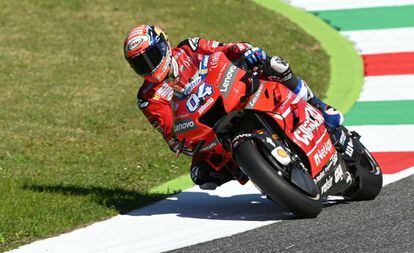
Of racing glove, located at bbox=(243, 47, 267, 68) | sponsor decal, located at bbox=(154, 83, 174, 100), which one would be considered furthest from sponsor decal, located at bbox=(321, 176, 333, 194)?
sponsor decal, located at bbox=(154, 83, 174, 100)

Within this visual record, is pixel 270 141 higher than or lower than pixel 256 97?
lower

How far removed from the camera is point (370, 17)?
1476 centimetres

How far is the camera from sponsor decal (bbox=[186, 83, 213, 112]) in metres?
7.50

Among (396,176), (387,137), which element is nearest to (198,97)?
(396,176)

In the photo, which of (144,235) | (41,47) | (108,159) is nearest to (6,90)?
(41,47)

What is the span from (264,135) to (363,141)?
9.94 ft

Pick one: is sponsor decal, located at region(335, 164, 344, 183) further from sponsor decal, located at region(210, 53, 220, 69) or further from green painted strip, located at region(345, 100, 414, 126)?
green painted strip, located at region(345, 100, 414, 126)

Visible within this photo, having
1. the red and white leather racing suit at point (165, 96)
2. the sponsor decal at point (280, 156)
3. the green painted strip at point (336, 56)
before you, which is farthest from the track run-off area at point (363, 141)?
the red and white leather racing suit at point (165, 96)

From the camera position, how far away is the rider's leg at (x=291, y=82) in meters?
7.98

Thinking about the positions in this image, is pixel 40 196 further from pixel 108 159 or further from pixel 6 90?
pixel 6 90

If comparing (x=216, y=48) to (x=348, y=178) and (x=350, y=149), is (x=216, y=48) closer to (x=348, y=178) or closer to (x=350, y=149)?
(x=350, y=149)

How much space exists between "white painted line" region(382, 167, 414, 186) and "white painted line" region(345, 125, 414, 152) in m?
0.92

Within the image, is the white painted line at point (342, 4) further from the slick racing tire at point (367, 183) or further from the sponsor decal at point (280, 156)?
the sponsor decal at point (280, 156)

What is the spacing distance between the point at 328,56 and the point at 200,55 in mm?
5797
